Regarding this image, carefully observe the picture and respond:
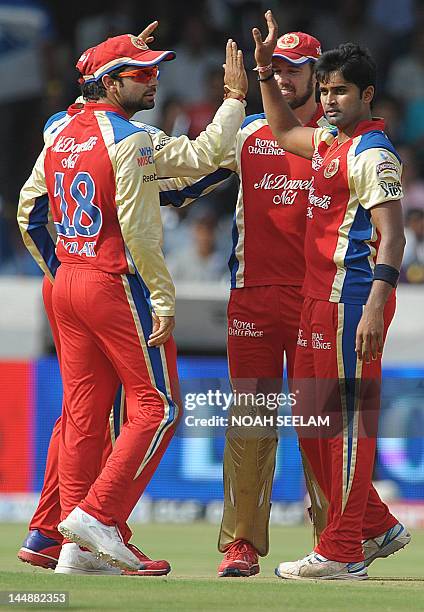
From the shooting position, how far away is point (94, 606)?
188 inches

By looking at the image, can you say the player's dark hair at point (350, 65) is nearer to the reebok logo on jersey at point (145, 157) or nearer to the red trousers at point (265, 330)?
the reebok logo on jersey at point (145, 157)

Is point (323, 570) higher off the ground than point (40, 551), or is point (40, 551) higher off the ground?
point (323, 570)

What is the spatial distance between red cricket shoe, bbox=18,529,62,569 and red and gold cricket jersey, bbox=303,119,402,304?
63.7 inches

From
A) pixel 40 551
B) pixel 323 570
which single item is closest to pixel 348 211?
pixel 323 570

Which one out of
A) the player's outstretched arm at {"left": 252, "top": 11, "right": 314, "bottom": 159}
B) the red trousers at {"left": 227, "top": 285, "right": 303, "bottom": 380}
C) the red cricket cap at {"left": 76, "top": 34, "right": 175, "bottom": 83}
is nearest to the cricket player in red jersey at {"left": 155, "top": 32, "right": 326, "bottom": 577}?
the red trousers at {"left": 227, "top": 285, "right": 303, "bottom": 380}

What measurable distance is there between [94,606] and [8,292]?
5.96 meters

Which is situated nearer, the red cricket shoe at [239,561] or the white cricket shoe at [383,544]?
the red cricket shoe at [239,561]

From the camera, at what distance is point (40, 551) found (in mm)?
6305

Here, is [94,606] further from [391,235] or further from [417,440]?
[417,440]

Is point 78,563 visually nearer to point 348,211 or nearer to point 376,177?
point 348,211

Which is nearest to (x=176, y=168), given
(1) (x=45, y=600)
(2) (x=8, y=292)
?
(1) (x=45, y=600)

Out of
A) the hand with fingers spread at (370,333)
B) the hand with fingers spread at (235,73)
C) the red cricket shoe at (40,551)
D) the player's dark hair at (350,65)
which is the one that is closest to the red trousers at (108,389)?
the red cricket shoe at (40,551)

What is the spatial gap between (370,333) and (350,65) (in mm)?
1131

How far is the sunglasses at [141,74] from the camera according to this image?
237 inches
